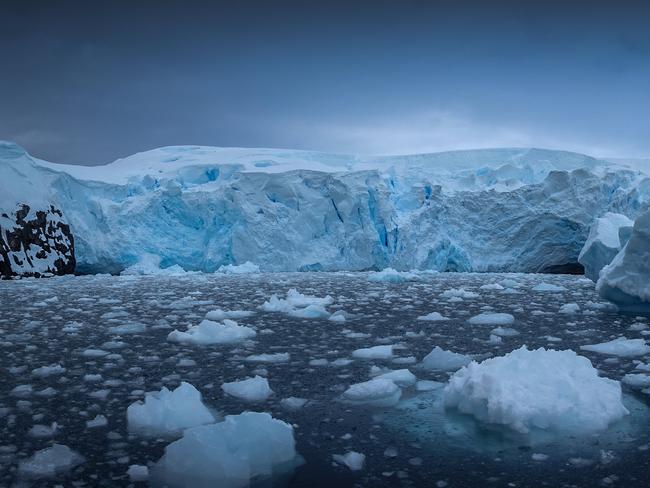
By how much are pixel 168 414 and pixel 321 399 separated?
0.80 meters

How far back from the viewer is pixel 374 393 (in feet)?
9.67

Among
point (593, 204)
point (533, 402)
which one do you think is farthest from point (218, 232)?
point (533, 402)

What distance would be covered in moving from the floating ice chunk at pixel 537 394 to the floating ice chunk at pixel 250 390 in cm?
95

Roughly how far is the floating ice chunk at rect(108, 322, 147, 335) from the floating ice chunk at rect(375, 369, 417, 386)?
276 centimetres

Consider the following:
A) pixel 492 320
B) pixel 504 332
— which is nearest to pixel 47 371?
pixel 504 332

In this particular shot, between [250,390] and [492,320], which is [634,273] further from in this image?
[250,390]

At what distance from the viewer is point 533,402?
2564mm

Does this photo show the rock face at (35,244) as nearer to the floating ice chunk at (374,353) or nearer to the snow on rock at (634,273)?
the floating ice chunk at (374,353)

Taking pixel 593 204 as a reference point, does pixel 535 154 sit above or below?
above

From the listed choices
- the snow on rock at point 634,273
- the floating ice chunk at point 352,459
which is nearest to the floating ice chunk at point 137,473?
the floating ice chunk at point 352,459

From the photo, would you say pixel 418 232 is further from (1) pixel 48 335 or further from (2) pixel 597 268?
(1) pixel 48 335

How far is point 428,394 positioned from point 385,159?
24417 millimetres

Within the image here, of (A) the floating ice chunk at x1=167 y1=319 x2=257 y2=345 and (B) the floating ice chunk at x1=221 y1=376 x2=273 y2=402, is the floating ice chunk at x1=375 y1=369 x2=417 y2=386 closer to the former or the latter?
(B) the floating ice chunk at x1=221 y1=376 x2=273 y2=402

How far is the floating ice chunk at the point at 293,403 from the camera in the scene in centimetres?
278
